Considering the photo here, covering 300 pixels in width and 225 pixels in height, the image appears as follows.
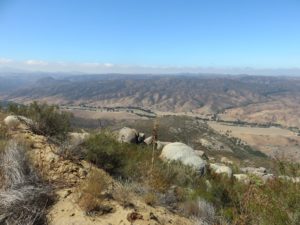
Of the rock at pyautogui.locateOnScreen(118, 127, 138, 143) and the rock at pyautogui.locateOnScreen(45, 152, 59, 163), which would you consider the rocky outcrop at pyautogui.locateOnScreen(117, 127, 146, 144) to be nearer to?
the rock at pyautogui.locateOnScreen(118, 127, 138, 143)

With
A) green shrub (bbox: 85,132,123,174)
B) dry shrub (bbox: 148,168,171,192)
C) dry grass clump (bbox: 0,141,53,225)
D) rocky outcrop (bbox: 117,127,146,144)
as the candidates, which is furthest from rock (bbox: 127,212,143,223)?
rocky outcrop (bbox: 117,127,146,144)

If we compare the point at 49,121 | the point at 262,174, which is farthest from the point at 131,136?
the point at 262,174

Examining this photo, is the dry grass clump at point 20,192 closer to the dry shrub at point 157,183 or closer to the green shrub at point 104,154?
the green shrub at point 104,154

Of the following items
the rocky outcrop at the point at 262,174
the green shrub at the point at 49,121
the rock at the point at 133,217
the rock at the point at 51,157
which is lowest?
the rocky outcrop at the point at 262,174

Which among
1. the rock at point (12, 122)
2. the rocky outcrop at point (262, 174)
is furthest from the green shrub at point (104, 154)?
the rocky outcrop at point (262, 174)

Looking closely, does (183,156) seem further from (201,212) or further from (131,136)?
(201,212)

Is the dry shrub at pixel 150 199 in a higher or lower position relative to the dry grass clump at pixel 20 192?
lower
